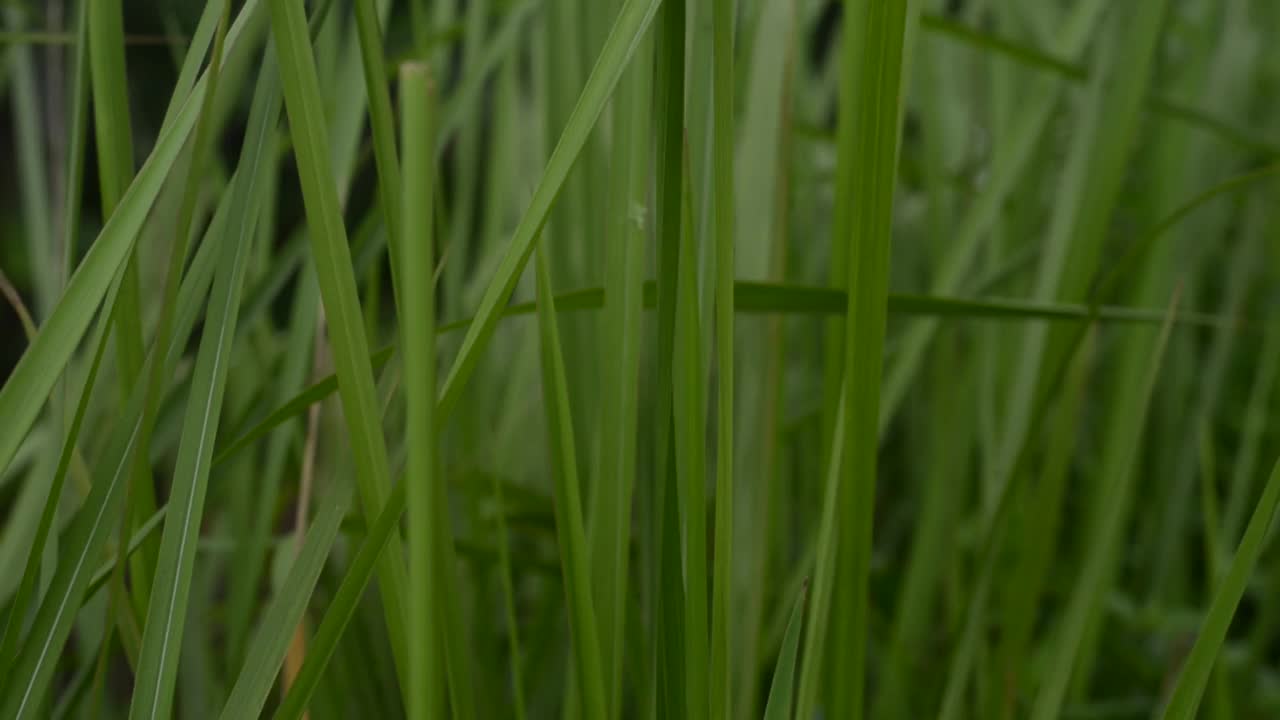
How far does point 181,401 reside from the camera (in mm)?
394

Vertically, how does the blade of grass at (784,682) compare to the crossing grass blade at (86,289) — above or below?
below

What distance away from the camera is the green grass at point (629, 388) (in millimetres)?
251

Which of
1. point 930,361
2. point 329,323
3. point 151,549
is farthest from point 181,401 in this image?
point 930,361

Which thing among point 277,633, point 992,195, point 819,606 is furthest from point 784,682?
point 992,195

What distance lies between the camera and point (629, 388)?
296 millimetres

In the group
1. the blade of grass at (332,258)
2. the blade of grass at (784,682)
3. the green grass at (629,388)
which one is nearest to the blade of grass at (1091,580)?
the green grass at (629,388)

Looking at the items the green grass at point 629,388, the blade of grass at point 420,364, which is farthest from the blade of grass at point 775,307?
the blade of grass at point 420,364

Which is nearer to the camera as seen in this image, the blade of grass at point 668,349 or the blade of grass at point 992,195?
the blade of grass at point 668,349

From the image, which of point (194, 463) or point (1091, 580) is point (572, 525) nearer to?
point (194, 463)

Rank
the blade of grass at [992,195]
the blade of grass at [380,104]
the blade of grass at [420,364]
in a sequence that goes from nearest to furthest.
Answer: the blade of grass at [420,364] → the blade of grass at [380,104] → the blade of grass at [992,195]

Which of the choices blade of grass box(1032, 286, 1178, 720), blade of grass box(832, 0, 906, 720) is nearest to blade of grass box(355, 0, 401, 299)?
blade of grass box(832, 0, 906, 720)

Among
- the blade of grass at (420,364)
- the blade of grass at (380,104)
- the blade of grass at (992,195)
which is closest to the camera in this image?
the blade of grass at (420,364)

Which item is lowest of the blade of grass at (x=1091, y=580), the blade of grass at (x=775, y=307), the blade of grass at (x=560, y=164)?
the blade of grass at (x=1091, y=580)

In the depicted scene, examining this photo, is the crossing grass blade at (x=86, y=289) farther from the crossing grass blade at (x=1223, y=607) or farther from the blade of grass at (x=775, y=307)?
the crossing grass blade at (x=1223, y=607)
